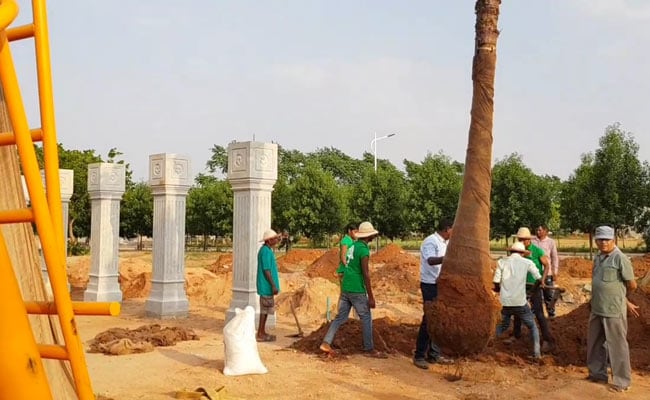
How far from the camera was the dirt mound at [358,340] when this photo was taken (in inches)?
325

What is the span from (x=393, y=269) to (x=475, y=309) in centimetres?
1200

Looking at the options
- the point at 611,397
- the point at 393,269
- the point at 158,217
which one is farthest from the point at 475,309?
the point at 393,269

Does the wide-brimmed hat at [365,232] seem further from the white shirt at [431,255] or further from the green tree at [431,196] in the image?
the green tree at [431,196]

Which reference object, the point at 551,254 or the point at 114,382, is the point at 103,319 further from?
the point at 551,254

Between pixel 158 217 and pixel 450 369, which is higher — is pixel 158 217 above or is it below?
above

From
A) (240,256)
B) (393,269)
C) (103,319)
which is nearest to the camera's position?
(240,256)

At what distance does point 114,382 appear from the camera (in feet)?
22.2

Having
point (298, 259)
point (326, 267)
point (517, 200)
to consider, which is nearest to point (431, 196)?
point (517, 200)

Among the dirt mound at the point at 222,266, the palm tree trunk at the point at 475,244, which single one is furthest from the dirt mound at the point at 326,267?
the palm tree trunk at the point at 475,244

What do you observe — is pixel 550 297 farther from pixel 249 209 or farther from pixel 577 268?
pixel 577 268

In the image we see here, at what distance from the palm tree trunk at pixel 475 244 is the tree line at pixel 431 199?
2036 cm

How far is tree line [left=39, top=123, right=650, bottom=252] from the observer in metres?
25.3

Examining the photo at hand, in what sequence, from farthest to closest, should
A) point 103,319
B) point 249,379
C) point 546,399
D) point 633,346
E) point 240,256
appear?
point 103,319
point 240,256
point 633,346
point 249,379
point 546,399

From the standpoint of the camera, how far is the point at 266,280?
911 cm
